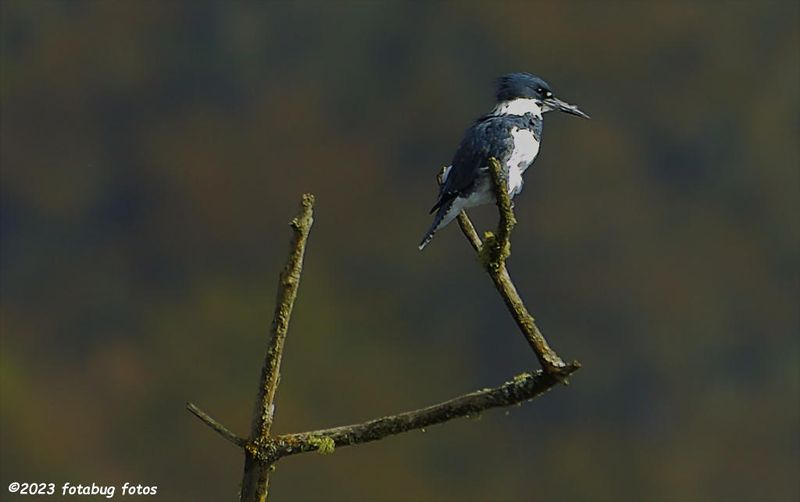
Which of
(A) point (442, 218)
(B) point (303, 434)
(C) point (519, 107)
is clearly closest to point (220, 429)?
(B) point (303, 434)

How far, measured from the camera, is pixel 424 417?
1.39m

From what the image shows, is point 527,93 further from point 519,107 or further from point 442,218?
point 442,218

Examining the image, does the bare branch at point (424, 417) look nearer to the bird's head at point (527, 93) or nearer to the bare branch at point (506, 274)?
the bare branch at point (506, 274)

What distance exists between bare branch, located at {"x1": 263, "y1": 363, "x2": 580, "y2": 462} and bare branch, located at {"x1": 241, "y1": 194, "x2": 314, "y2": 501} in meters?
0.02

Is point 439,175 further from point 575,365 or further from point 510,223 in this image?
point 575,365

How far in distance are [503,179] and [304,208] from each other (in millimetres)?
578

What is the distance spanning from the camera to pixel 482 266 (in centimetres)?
172

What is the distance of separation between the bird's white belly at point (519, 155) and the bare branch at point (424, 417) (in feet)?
3.75

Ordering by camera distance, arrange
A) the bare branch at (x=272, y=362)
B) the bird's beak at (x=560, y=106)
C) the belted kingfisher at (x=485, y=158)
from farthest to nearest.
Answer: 1. the bird's beak at (x=560, y=106)
2. the belted kingfisher at (x=485, y=158)
3. the bare branch at (x=272, y=362)

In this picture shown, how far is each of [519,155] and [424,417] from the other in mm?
1291

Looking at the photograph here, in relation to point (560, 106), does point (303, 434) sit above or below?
below

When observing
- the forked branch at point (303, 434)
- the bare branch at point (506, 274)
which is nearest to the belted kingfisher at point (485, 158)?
the bare branch at point (506, 274)

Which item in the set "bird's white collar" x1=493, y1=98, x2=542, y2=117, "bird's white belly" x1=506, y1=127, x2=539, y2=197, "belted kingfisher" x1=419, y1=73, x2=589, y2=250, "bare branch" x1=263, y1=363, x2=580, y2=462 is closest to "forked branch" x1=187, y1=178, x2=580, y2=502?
"bare branch" x1=263, y1=363, x2=580, y2=462

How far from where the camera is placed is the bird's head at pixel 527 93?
2.85 meters
